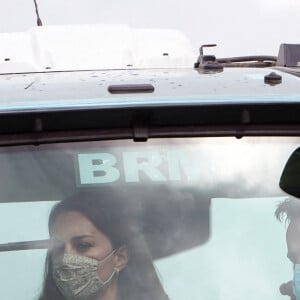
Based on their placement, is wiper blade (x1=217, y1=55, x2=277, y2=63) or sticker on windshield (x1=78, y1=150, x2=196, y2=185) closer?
sticker on windshield (x1=78, y1=150, x2=196, y2=185)

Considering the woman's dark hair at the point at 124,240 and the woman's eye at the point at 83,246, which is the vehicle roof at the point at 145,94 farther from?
the woman's eye at the point at 83,246

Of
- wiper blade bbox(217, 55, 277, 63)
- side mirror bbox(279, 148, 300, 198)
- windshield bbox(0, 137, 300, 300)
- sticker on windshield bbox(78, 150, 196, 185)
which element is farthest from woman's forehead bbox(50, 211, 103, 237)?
wiper blade bbox(217, 55, 277, 63)

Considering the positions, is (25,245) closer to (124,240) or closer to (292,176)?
(124,240)

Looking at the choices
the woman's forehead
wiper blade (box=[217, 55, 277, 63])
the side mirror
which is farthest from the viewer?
wiper blade (box=[217, 55, 277, 63])

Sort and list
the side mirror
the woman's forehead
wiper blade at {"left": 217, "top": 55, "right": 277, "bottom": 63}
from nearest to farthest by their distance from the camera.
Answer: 1. the side mirror
2. the woman's forehead
3. wiper blade at {"left": 217, "top": 55, "right": 277, "bottom": 63}

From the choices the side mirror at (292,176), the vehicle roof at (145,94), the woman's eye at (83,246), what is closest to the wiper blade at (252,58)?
the vehicle roof at (145,94)

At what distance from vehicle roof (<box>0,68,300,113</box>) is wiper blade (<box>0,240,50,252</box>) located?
0.40 meters

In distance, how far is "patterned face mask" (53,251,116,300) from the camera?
2365mm

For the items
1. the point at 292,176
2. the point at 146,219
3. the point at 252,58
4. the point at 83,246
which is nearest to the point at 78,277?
the point at 83,246

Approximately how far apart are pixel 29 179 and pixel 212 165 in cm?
54

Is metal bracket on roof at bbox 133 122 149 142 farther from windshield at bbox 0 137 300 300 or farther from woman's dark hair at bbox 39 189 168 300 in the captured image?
woman's dark hair at bbox 39 189 168 300

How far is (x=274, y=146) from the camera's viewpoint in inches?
95.4

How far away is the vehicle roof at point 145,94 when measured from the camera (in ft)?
7.70

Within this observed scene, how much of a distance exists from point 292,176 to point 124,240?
52cm
